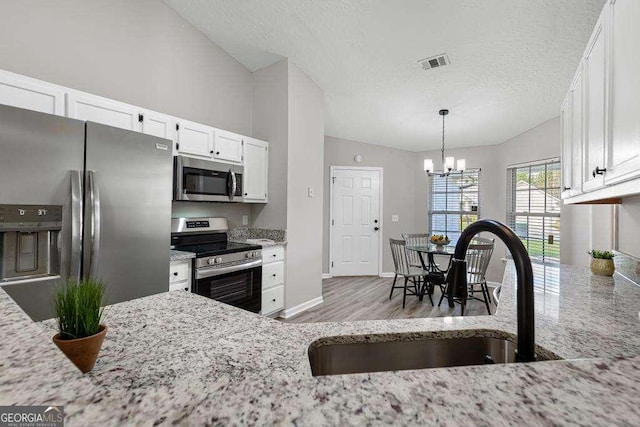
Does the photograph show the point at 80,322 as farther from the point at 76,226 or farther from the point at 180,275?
the point at 180,275

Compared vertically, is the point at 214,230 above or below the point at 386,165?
below

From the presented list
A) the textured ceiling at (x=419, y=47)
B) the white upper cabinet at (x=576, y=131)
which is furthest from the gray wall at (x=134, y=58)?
the white upper cabinet at (x=576, y=131)

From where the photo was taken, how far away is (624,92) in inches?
39.4

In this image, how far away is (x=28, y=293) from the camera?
1.46 metres

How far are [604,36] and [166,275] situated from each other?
282cm

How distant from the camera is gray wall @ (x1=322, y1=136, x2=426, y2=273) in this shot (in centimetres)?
554

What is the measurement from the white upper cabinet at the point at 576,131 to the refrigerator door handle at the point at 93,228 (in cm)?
283

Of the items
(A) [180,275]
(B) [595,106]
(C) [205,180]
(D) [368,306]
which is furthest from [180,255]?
(B) [595,106]

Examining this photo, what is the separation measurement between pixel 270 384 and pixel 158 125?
8.47 feet

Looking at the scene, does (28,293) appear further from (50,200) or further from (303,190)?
(303,190)

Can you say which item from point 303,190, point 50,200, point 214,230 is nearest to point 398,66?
point 303,190

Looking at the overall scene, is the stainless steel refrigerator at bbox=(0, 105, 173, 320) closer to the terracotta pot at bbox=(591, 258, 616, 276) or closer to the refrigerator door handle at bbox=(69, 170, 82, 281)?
the refrigerator door handle at bbox=(69, 170, 82, 281)

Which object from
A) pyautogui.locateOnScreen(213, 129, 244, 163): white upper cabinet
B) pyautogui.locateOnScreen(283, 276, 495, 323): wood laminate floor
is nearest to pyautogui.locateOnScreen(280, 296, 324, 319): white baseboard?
pyautogui.locateOnScreen(283, 276, 495, 323): wood laminate floor

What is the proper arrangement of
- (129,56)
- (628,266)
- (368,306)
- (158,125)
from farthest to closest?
(368,306) < (129,56) < (158,125) < (628,266)
